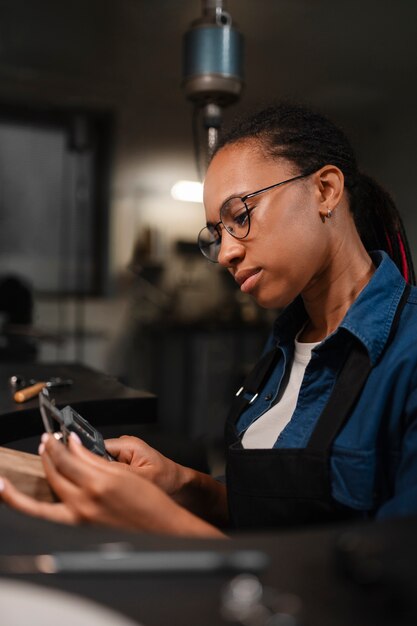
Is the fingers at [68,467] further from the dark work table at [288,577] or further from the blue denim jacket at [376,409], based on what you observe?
the blue denim jacket at [376,409]

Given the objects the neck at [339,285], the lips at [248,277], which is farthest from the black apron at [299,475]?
the lips at [248,277]

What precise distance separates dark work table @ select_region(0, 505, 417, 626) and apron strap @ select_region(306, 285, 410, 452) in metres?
0.33

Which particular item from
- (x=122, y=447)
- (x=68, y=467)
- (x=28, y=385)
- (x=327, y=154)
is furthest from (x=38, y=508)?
(x=28, y=385)

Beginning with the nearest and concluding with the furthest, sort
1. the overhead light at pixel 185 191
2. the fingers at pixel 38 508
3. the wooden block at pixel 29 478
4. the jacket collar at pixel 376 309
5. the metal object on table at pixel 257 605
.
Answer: the metal object on table at pixel 257 605 → the fingers at pixel 38 508 → the wooden block at pixel 29 478 → the jacket collar at pixel 376 309 → the overhead light at pixel 185 191

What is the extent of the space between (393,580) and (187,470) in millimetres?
746

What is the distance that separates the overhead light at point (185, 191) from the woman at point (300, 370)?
3.15 metres

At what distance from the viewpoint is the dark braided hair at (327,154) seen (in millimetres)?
1123

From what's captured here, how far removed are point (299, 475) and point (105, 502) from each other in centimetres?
37

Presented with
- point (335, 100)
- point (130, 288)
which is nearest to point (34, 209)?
point (130, 288)

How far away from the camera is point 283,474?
977 millimetres

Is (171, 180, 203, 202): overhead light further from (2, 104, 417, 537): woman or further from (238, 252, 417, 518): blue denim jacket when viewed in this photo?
(238, 252, 417, 518): blue denim jacket

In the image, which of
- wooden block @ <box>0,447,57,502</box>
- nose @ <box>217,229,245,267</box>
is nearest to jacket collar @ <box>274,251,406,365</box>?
nose @ <box>217,229,245,267</box>

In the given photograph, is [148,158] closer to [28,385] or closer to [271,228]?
[28,385]

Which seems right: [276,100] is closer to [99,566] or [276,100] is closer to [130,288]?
[99,566]
